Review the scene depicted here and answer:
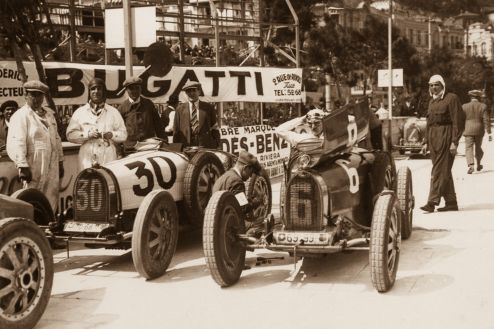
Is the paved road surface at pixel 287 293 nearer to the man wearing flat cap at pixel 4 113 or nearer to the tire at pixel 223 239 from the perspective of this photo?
the tire at pixel 223 239

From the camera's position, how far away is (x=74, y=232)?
7.14m

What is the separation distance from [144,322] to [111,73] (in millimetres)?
7129

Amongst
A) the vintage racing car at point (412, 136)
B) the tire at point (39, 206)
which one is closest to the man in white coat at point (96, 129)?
the tire at point (39, 206)

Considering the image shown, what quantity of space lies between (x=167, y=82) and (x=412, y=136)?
1065 centimetres

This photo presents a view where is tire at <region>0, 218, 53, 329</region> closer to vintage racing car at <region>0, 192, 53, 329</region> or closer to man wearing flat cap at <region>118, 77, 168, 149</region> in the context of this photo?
vintage racing car at <region>0, 192, 53, 329</region>

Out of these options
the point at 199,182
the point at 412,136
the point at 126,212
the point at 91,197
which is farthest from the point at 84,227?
the point at 412,136

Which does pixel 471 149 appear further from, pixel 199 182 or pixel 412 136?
pixel 199 182

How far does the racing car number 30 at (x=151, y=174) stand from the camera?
7.70 meters

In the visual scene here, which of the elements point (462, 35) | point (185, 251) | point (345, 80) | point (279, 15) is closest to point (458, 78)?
point (345, 80)

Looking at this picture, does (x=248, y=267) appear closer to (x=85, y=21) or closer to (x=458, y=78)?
(x=85, y=21)

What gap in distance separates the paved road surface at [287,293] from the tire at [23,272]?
1.02ft

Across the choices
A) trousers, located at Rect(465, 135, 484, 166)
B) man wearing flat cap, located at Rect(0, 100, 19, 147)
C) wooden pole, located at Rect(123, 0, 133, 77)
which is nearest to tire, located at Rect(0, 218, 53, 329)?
wooden pole, located at Rect(123, 0, 133, 77)

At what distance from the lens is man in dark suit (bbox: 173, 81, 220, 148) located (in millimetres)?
9547

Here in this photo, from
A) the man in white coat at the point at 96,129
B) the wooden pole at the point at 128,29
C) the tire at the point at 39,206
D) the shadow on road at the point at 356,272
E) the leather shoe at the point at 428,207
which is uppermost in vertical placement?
the wooden pole at the point at 128,29
